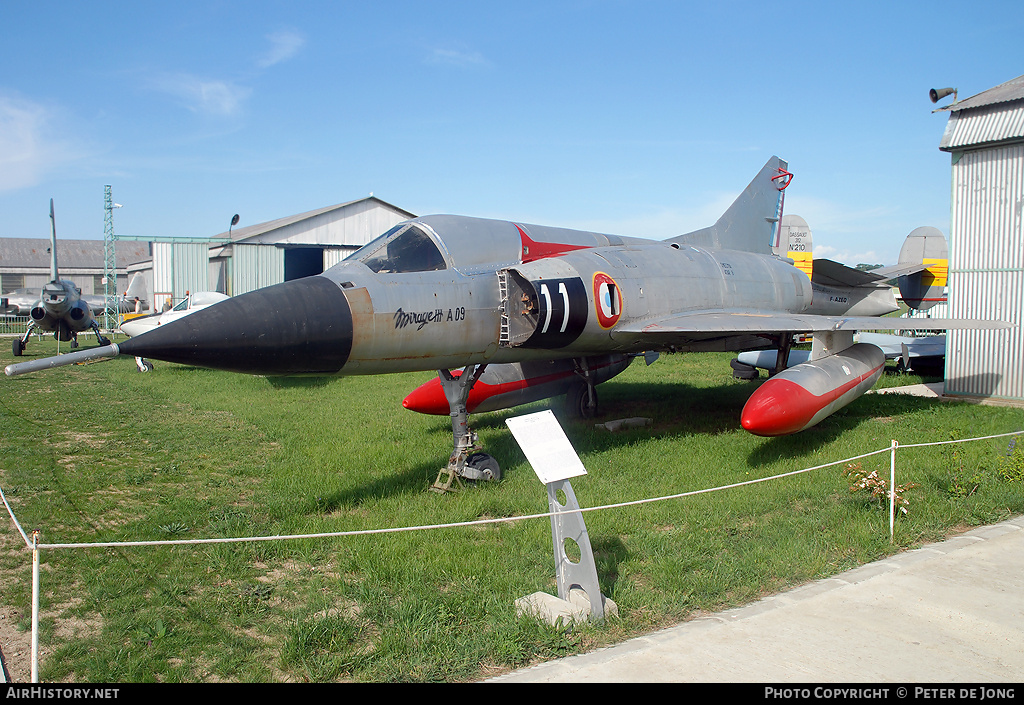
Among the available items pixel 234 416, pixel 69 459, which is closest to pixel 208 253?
pixel 234 416

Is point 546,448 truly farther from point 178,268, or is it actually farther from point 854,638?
point 178,268

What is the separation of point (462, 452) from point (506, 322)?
1.52m

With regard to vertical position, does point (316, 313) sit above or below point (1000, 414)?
above

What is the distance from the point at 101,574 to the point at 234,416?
7234mm

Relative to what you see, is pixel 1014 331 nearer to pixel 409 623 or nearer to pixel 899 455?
pixel 899 455

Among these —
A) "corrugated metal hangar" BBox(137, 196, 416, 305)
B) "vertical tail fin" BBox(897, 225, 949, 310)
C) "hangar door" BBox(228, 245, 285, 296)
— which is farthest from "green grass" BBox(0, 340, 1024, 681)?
"corrugated metal hangar" BBox(137, 196, 416, 305)

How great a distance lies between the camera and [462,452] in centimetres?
753

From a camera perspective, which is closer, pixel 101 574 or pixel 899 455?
pixel 101 574

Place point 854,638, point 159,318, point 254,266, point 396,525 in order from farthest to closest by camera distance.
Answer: point 254,266 → point 159,318 → point 396,525 → point 854,638

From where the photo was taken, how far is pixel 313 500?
6.95m

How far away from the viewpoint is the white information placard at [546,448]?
4309 millimetres

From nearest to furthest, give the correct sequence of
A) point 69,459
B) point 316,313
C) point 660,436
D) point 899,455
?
1. point 316,313
2. point 899,455
3. point 69,459
4. point 660,436

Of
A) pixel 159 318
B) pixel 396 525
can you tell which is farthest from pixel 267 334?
pixel 159 318

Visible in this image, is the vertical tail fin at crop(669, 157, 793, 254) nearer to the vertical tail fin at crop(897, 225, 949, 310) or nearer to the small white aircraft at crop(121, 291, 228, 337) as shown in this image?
the vertical tail fin at crop(897, 225, 949, 310)
